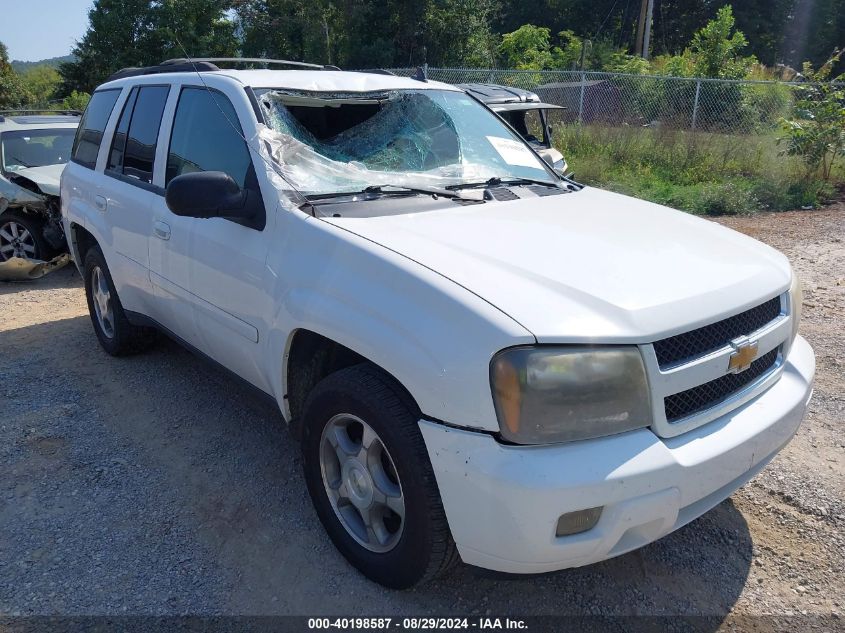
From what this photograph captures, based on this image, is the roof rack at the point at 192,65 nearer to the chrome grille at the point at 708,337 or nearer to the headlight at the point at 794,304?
the chrome grille at the point at 708,337

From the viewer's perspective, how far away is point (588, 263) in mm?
2449

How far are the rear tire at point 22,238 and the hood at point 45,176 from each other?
395 millimetres

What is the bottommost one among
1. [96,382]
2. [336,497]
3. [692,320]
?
[96,382]

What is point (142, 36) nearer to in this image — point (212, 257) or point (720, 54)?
point (720, 54)

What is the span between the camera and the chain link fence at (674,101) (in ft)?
42.8

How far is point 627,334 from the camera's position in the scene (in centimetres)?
206

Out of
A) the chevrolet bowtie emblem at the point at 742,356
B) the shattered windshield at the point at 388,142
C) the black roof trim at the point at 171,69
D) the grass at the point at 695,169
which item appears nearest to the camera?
the chevrolet bowtie emblem at the point at 742,356

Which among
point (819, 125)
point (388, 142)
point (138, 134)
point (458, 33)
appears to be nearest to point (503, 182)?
point (388, 142)

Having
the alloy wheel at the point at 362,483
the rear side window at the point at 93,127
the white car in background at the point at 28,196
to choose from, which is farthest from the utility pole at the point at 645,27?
the alloy wheel at the point at 362,483

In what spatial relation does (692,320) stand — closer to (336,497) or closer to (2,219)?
(336,497)

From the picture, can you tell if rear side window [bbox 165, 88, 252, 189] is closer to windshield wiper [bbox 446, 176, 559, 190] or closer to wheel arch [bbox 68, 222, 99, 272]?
windshield wiper [bbox 446, 176, 559, 190]

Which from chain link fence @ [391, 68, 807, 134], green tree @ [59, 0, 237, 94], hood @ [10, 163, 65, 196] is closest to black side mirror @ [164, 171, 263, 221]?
hood @ [10, 163, 65, 196]

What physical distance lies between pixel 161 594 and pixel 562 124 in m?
13.2

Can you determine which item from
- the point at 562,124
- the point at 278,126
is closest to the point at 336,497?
the point at 278,126
